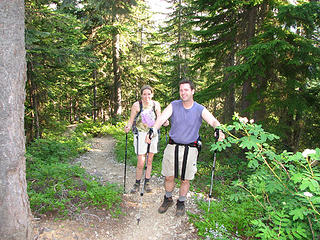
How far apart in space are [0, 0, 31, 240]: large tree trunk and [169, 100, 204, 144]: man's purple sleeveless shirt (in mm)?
2533

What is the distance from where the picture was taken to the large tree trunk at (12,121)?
8.50ft

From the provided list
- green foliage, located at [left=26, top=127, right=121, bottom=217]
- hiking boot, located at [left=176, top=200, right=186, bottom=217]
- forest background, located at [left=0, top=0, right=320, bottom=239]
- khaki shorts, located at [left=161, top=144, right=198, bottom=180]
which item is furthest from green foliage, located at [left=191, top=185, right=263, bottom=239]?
green foliage, located at [left=26, top=127, right=121, bottom=217]

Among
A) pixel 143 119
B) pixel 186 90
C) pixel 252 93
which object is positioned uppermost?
pixel 252 93

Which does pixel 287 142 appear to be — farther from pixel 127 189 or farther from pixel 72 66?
pixel 72 66

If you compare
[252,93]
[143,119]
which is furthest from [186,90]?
[252,93]

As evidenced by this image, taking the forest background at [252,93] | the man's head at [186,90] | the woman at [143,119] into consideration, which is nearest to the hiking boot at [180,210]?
the forest background at [252,93]

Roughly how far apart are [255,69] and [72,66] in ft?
31.5

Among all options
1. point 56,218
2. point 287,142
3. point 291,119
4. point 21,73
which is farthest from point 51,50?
point 287,142

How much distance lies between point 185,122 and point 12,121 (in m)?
2.74

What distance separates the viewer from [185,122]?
3.91 metres

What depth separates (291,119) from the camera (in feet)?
26.0

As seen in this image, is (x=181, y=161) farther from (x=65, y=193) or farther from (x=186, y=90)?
(x=65, y=193)

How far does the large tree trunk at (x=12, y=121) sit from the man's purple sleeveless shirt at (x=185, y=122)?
8.31 ft

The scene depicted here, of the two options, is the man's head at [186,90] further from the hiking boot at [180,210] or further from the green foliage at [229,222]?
the hiking boot at [180,210]
